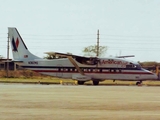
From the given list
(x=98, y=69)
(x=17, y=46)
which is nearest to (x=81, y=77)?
(x=98, y=69)

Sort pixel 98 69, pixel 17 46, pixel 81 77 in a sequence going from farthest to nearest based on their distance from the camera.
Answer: pixel 17 46 < pixel 81 77 < pixel 98 69

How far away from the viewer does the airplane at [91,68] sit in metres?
46.9

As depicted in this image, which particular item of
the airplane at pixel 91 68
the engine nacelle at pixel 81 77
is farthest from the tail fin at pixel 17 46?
the engine nacelle at pixel 81 77

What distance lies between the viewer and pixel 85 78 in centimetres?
4738

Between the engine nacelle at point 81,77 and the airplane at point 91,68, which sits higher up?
the airplane at point 91,68

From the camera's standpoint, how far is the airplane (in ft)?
154

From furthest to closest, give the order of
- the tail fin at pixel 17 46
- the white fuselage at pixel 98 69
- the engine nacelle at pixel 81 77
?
the tail fin at pixel 17 46
the engine nacelle at pixel 81 77
the white fuselage at pixel 98 69

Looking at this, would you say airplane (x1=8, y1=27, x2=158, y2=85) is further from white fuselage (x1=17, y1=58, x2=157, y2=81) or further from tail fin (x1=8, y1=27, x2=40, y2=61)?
tail fin (x1=8, y1=27, x2=40, y2=61)

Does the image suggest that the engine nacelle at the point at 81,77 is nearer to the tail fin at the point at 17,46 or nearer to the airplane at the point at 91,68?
the airplane at the point at 91,68

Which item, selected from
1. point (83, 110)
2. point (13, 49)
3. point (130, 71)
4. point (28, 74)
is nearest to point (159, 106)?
point (83, 110)

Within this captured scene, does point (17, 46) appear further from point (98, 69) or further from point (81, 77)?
point (98, 69)

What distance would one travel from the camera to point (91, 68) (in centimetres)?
4762

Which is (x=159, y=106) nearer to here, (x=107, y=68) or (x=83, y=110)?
(x=83, y=110)

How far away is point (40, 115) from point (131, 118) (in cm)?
324
